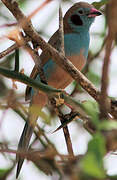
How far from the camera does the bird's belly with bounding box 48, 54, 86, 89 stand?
9.55 ft

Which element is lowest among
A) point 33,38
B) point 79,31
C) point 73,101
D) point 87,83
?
point 73,101

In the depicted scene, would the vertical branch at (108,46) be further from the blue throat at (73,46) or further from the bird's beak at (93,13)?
the bird's beak at (93,13)

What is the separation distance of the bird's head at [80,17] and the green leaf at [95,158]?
2655mm

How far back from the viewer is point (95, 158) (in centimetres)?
71

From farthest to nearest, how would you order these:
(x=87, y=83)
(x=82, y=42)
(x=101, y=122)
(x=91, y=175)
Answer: (x=82, y=42), (x=87, y=83), (x=101, y=122), (x=91, y=175)

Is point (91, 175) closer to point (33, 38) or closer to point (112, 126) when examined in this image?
point (112, 126)

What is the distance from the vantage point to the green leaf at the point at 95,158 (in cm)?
67

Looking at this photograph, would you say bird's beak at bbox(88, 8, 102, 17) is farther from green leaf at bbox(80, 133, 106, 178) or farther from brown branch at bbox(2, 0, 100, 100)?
green leaf at bbox(80, 133, 106, 178)

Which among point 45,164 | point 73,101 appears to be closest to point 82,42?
point 73,101

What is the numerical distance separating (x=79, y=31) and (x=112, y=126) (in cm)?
263

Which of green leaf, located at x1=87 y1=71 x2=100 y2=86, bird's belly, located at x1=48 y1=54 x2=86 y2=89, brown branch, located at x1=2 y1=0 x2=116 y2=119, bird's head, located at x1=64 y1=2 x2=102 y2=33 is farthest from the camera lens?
bird's head, located at x1=64 y1=2 x2=102 y2=33

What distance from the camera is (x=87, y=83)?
1550 mm

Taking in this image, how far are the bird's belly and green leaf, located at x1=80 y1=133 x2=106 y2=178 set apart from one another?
7.09 feet

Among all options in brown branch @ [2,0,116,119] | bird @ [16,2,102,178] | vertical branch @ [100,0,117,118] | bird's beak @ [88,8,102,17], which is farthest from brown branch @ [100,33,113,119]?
bird's beak @ [88,8,102,17]
